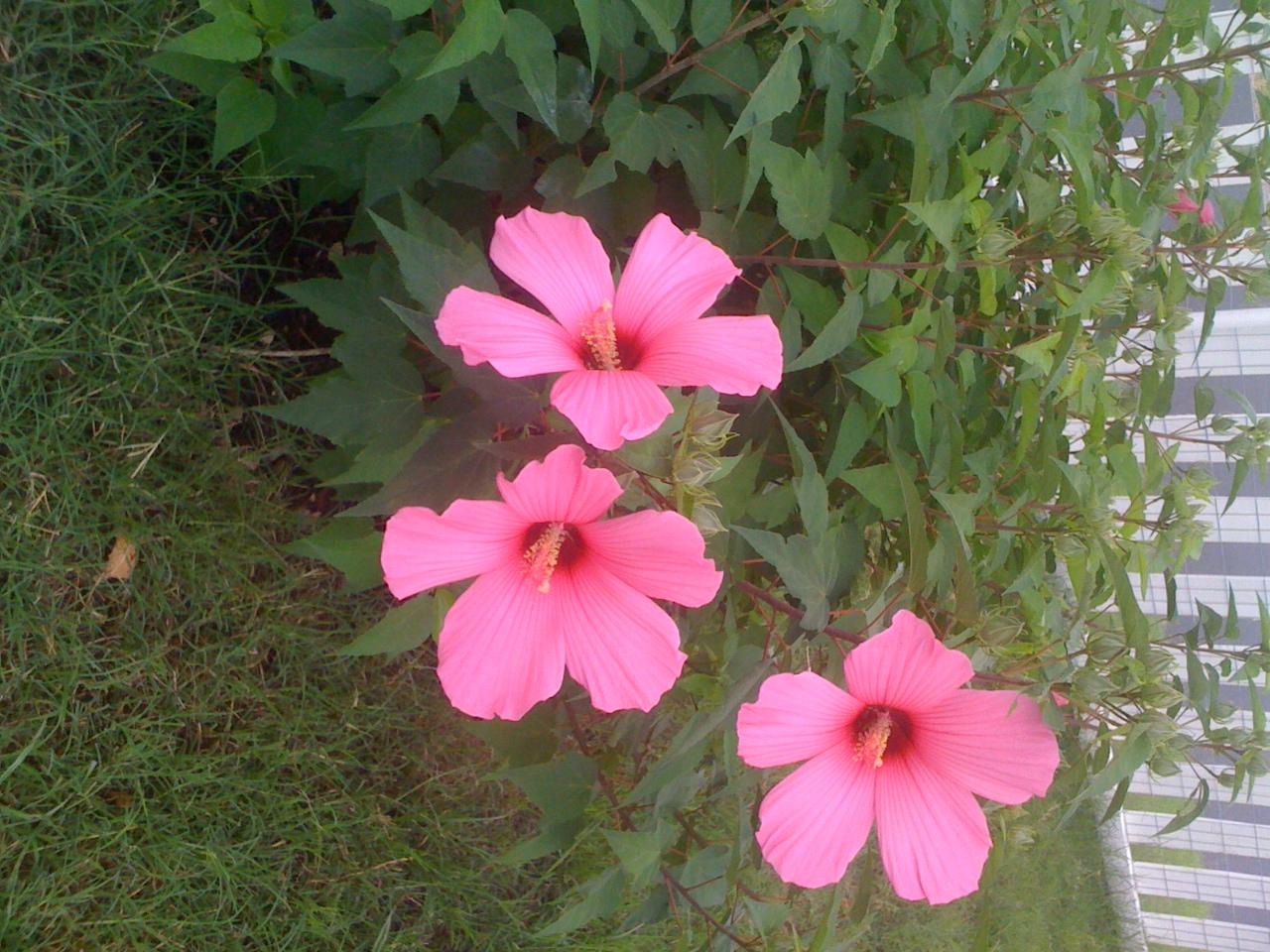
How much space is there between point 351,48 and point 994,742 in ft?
3.43

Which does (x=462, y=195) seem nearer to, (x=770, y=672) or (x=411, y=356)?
(x=411, y=356)

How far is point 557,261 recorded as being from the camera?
91cm

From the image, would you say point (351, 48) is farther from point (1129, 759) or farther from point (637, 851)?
point (1129, 759)

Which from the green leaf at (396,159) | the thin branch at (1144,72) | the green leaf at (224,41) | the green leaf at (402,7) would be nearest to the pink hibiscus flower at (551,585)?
the green leaf at (402,7)

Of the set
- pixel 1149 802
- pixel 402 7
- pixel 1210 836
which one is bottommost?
pixel 1210 836

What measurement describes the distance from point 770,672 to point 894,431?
351mm

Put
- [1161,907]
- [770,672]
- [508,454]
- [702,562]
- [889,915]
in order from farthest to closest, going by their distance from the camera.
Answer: [1161,907] → [889,915] → [770,672] → [508,454] → [702,562]

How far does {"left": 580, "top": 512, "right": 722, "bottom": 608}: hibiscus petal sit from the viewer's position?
85cm

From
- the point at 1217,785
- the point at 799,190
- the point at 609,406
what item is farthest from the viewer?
the point at 1217,785

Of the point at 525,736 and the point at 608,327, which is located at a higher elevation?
the point at 608,327

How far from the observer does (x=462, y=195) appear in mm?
1406

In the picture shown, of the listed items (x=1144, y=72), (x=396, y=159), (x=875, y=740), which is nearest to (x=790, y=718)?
(x=875, y=740)

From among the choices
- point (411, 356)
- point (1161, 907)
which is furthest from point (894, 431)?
point (1161, 907)

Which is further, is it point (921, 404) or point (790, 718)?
point (921, 404)
